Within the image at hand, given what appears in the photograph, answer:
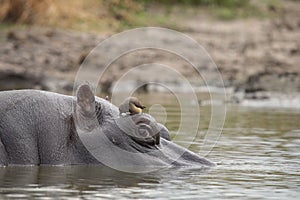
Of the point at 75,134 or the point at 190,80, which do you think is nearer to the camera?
the point at 75,134

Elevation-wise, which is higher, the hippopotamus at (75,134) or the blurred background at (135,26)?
the blurred background at (135,26)

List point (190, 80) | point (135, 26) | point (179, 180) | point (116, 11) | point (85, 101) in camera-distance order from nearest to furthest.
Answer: point (179, 180) → point (85, 101) → point (190, 80) → point (135, 26) → point (116, 11)

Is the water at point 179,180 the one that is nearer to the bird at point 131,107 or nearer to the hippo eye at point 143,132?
the hippo eye at point 143,132

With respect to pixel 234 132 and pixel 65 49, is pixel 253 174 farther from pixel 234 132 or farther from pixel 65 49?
pixel 65 49

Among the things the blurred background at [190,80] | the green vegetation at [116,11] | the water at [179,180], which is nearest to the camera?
the water at [179,180]

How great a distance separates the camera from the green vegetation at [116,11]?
1841 centimetres

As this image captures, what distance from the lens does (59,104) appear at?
7.45 meters

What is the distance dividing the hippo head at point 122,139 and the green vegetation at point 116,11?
11.0 meters

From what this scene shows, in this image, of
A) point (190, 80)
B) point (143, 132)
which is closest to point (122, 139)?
point (143, 132)

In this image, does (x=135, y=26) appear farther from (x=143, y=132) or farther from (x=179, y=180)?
(x=179, y=180)

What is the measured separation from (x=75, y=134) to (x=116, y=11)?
13.0 metres

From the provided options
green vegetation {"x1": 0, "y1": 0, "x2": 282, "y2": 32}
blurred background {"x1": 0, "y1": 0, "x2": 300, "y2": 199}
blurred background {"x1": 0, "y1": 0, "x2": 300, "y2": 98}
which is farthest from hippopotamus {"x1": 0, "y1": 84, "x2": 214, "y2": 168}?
green vegetation {"x1": 0, "y1": 0, "x2": 282, "y2": 32}

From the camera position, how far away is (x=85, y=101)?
23.9 feet

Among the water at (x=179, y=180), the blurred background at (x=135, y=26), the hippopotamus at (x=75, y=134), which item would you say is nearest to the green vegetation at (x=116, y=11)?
the blurred background at (x=135, y=26)
